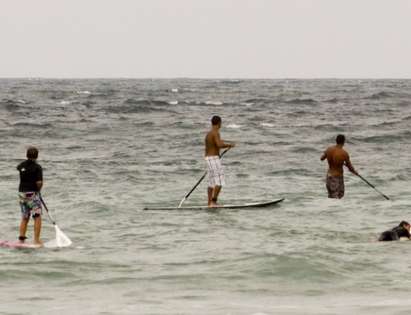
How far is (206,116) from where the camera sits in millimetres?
57656

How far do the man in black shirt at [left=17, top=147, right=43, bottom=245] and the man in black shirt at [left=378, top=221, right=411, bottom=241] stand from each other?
221 inches

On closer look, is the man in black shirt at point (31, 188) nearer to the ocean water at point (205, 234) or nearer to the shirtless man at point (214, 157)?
the ocean water at point (205, 234)

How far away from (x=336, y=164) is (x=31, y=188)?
6.95 metres

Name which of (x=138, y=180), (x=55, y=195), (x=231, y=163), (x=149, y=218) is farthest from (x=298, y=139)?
(x=149, y=218)

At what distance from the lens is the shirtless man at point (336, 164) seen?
19.0 metres

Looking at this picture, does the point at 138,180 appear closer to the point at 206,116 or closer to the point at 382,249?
the point at 382,249

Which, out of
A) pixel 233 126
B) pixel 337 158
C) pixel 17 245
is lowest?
pixel 17 245

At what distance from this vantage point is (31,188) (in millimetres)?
14789

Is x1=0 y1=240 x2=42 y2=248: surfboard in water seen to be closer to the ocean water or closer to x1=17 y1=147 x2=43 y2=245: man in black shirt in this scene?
x1=17 y1=147 x2=43 y2=245: man in black shirt

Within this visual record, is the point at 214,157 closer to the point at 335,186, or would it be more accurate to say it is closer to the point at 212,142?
the point at 212,142

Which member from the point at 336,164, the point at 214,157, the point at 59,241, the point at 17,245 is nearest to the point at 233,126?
the point at 214,157

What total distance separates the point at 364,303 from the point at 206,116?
155 ft

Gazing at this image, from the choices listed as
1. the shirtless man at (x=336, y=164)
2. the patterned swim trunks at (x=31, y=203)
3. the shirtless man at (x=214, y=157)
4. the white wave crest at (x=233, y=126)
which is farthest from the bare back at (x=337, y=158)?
the white wave crest at (x=233, y=126)

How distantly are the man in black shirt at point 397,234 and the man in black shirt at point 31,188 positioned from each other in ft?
18.4
